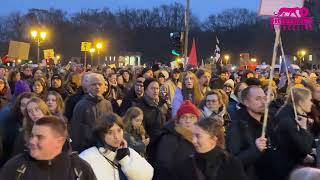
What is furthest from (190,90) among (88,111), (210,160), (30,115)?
(210,160)

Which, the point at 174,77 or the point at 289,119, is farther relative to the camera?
the point at 174,77

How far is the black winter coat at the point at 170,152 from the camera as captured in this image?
237 inches

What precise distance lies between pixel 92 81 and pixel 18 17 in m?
102

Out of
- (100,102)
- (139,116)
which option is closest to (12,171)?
(139,116)

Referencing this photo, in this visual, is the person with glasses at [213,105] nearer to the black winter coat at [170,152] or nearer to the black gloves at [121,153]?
the black winter coat at [170,152]

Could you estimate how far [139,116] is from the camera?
770cm

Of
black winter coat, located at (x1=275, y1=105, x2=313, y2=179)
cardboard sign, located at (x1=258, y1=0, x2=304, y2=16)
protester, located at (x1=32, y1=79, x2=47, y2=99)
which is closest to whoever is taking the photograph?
black winter coat, located at (x1=275, y1=105, x2=313, y2=179)

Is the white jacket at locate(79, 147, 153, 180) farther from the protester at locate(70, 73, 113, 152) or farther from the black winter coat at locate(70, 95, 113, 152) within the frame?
the black winter coat at locate(70, 95, 113, 152)

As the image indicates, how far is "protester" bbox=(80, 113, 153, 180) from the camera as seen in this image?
5.14m

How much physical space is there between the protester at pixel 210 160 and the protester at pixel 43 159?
3.48 feet

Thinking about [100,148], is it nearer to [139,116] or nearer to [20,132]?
[20,132]

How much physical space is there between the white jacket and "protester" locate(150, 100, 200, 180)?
76 cm

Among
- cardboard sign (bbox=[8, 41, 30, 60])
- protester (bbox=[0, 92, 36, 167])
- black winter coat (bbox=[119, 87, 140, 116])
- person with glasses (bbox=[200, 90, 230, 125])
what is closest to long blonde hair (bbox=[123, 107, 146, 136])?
person with glasses (bbox=[200, 90, 230, 125])

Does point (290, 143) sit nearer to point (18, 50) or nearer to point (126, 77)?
point (126, 77)
